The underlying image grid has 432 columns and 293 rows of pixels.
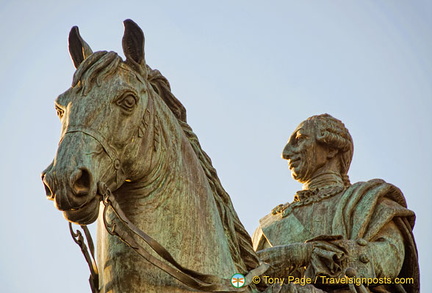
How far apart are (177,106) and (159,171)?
112 centimetres

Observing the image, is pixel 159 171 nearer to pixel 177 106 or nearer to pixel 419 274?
pixel 177 106

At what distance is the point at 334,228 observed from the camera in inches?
389

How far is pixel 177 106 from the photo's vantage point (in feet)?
25.5

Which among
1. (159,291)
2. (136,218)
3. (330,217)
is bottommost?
(159,291)

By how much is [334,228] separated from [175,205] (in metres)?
3.50

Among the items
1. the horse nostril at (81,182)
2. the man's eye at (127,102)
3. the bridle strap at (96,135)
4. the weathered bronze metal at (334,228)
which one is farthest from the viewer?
the weathered bronze metal at (334,228)

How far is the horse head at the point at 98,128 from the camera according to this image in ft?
20.2

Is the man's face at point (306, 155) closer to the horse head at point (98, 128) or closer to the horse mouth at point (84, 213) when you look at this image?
the horse head at point (98, 128)

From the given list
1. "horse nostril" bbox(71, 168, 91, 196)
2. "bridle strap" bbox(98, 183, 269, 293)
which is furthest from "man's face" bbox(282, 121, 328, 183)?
"horse nostril" bbox(71, 168, 91, 196)

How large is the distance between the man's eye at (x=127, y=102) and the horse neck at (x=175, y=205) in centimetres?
23

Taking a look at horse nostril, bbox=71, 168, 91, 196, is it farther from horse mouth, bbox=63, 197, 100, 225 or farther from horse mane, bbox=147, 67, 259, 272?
horse mane, bbox=147, 67, 259, 272

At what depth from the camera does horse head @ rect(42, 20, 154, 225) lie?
6.14 m

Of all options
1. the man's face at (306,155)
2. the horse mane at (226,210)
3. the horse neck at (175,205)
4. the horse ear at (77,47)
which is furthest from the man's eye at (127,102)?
the man's face at (306,155)

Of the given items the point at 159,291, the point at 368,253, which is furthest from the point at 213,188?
the point at 368,253
